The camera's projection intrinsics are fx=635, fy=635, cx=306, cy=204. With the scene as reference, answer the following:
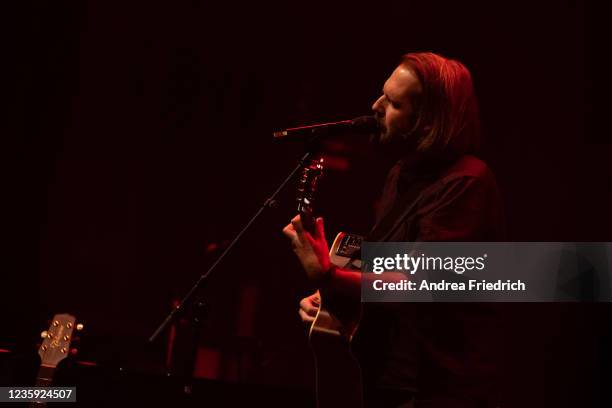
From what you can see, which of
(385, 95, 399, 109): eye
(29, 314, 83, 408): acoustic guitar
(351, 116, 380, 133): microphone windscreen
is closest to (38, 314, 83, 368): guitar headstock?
(29, 314, 83, 408): acoustic guitar

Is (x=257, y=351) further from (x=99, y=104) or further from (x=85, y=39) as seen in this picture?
(x=85, y=39)

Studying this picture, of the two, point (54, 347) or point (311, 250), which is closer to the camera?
point (311, 250)

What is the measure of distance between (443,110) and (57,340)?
1.82 metres

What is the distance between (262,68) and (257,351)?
230 cm

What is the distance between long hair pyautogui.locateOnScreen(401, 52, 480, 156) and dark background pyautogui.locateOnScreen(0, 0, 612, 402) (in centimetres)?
220

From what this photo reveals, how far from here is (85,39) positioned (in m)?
4.97

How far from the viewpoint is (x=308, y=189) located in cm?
211

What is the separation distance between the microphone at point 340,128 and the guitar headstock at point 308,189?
101 mm

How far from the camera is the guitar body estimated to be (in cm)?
186

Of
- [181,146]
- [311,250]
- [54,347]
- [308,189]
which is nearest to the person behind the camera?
[311,250]

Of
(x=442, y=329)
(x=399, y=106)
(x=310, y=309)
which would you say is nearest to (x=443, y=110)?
(x=399, y=106)

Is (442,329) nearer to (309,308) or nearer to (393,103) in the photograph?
(309,308)

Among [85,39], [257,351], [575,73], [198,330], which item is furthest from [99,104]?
[575,73]

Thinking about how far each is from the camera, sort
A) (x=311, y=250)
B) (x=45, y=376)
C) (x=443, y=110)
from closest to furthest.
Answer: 1. (x=311, y=250)
2. (x=443, y=110)
3. (x=45, y=376)
